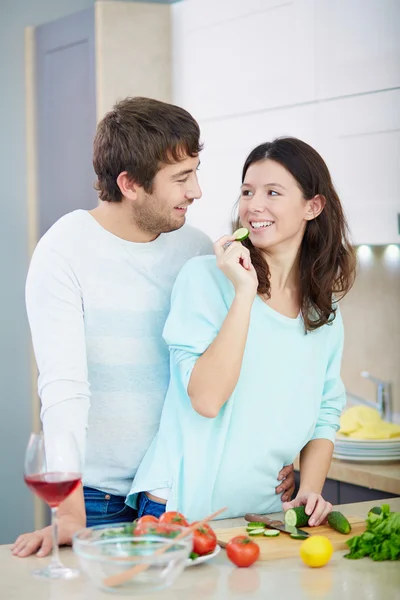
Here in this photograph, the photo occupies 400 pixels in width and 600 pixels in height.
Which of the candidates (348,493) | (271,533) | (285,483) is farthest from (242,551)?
(348,493)

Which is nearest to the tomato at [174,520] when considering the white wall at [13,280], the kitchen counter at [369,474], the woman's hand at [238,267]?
the woman's hand at [238,267]

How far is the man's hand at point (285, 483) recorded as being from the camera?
2.05 meters

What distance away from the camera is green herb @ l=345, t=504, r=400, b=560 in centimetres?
161

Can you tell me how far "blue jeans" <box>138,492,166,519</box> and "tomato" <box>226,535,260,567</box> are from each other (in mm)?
432

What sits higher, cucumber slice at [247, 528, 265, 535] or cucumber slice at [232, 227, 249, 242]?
A: cucumber slice at [232, 227, 249, 242]

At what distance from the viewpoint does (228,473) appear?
1956 mm

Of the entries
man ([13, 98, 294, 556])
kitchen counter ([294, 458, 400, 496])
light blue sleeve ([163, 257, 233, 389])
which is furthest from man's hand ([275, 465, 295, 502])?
kitchen counter ([294, 458, 400, 496])

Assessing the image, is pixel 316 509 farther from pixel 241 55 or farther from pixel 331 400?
pixel 241 55

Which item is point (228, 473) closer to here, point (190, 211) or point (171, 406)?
point (171, 406)

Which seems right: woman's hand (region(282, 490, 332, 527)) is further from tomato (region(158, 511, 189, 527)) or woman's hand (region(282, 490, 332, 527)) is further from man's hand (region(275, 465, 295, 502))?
tomato (region(158, 511, 189, 527))

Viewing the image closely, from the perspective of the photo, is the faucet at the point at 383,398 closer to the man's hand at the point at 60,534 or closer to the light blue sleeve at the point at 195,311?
the light blue sleeve at the point at 195,311

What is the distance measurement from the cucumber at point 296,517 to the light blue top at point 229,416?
0.17m

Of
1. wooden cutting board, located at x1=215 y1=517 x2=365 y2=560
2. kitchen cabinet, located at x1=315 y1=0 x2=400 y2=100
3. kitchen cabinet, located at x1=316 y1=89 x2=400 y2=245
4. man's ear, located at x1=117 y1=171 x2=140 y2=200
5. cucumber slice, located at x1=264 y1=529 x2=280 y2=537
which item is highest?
kitchen cabinet, located at x1=315 y1=0 x2=400 y2=100

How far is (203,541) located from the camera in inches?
60.7
